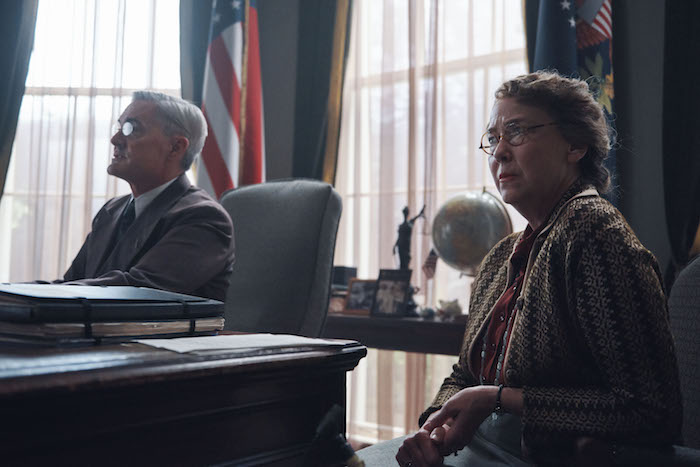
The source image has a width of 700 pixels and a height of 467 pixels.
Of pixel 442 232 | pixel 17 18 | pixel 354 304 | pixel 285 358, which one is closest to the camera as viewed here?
pixel 285 358

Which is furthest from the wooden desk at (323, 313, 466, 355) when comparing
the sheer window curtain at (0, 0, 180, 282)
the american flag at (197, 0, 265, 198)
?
the sheer window curtain at (0, 0, 180, 282)

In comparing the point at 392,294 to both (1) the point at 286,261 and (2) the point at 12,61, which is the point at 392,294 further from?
(2) the point at 12,61

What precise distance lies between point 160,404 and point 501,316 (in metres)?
0.89

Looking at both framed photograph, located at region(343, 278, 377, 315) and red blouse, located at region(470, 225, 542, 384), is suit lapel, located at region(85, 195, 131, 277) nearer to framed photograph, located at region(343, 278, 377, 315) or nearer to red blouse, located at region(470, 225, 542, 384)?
framed photograph, located at region(343, 278, 377, 315)

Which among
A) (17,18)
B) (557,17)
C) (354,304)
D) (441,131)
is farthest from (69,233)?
(557,17)

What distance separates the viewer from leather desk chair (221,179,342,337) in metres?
1.82

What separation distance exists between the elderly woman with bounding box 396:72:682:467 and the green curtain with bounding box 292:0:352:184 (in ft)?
7.50

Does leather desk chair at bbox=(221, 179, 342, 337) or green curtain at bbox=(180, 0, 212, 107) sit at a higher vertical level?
green curtain at bbox=(180, 0, 212, 107)

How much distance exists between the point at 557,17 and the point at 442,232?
1079 mm

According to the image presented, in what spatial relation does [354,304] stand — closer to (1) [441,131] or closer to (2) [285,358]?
(1) [441,131]

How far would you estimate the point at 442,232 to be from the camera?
2686 millimetres

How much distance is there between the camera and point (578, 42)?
2799 mm

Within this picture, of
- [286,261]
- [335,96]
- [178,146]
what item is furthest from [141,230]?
[335,96]

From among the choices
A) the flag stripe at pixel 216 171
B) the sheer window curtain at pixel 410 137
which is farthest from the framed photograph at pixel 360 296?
the flag stripe at pixel 216 171
